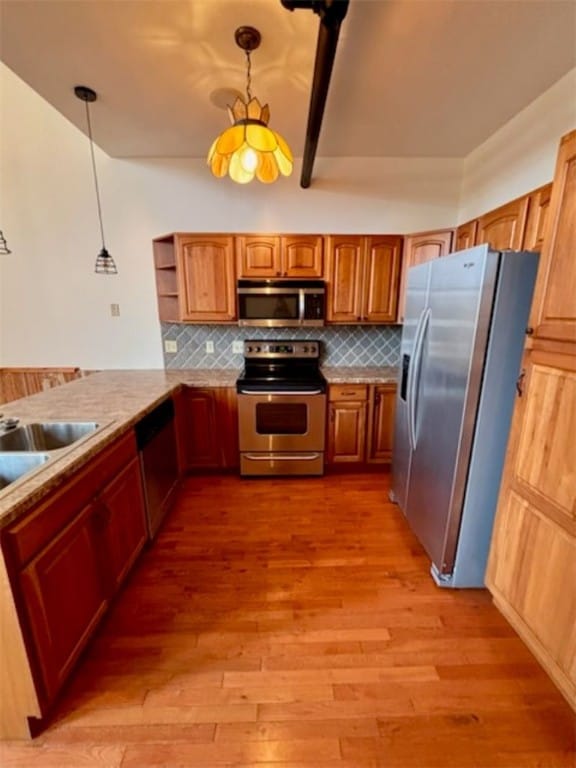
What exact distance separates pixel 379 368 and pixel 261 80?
235 cm

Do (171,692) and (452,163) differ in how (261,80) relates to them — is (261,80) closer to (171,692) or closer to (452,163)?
(452,163)

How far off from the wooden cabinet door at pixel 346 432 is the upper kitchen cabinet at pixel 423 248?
39.4 inches

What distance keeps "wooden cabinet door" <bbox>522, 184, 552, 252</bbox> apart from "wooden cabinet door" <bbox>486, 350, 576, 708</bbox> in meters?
0.77

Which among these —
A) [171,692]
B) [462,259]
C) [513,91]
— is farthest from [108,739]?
[513,91]

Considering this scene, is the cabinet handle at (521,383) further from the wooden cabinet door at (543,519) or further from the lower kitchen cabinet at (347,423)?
the lower kitchen cabinet at (347,423)

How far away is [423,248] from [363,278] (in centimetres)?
55

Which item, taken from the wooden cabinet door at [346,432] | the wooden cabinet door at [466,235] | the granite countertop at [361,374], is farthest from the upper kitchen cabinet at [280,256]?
the wooden cabinet door at [346,432]

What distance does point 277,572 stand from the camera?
6.55 ft

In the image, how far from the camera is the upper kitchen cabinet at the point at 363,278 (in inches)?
117

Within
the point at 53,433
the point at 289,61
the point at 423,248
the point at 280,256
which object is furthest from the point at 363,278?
the point at 53,433

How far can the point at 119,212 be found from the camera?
310cm

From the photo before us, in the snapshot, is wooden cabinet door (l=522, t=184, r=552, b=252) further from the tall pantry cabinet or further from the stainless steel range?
the stainless steel range

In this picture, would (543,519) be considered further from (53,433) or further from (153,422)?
(53,433)

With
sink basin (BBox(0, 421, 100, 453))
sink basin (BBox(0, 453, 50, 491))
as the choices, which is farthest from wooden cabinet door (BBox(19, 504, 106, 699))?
sink basin (BBox(0, 421, 100, 453))
